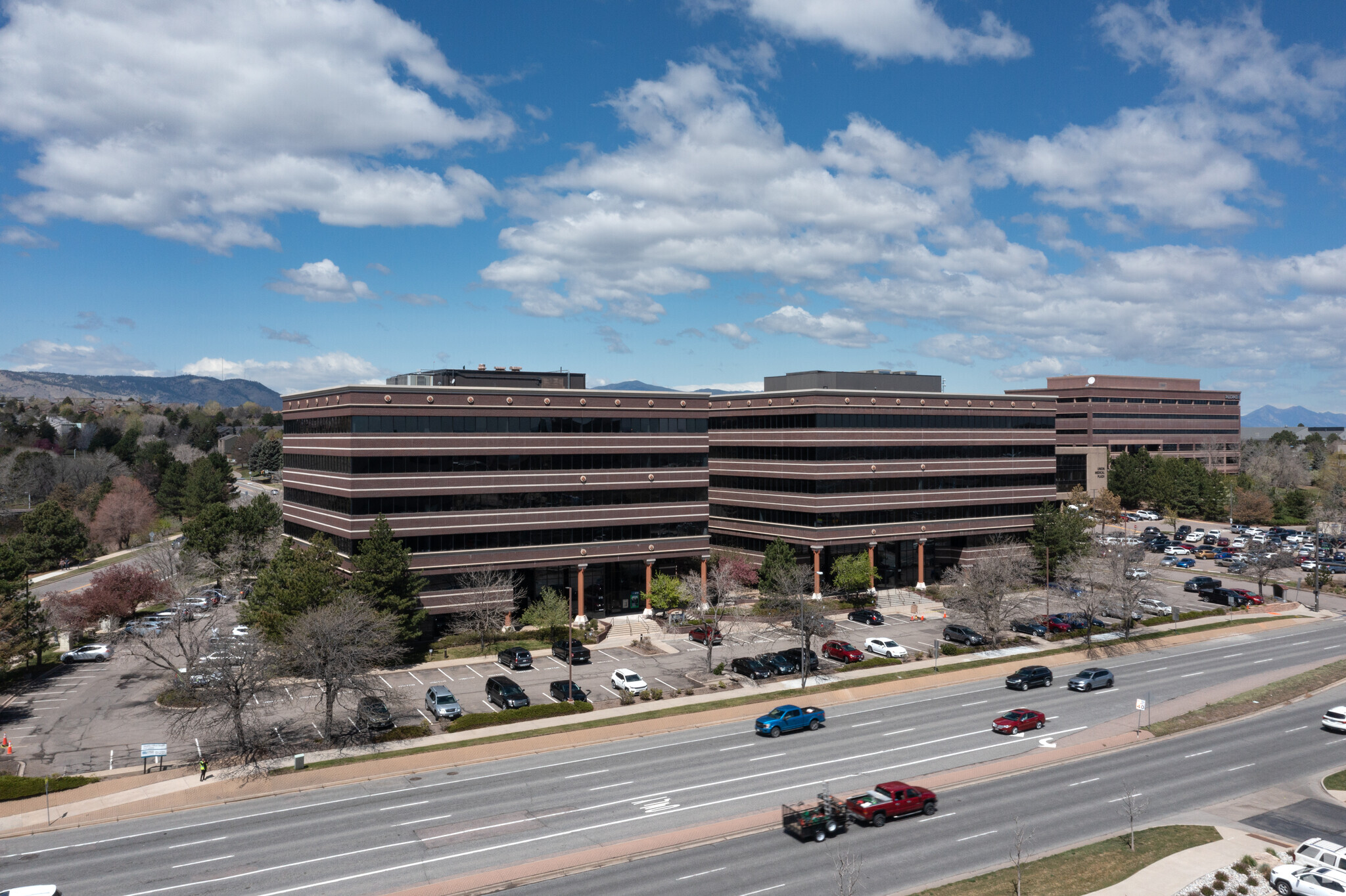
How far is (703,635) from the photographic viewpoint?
72938 mm

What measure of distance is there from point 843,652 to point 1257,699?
28.3m

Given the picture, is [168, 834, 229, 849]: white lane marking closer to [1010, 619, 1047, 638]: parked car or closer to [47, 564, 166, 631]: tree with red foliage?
[47, 564, 166, 631]: tree with red foliage

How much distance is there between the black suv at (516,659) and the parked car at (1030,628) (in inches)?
1719

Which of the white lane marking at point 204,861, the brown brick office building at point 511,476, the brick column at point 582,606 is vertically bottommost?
the white lane marking at point 204,861

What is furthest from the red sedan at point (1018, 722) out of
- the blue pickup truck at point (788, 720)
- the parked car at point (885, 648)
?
the parked car at point (885, 648)

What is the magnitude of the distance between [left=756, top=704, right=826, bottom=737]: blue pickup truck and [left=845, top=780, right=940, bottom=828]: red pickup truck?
1098cm

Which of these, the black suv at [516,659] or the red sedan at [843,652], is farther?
the red sedan at [843,652]

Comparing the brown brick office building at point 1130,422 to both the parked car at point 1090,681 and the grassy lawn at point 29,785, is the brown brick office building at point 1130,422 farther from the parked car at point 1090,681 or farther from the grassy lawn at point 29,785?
the grassy lawn at point 29,785

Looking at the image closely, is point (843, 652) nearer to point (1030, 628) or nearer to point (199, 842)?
point (1030, 628)

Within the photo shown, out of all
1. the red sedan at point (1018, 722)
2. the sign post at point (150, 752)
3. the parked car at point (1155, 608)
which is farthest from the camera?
the parked car at point (1155, 608)

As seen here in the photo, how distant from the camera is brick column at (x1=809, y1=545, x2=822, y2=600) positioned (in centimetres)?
8612

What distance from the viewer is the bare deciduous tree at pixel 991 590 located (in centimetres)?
7050

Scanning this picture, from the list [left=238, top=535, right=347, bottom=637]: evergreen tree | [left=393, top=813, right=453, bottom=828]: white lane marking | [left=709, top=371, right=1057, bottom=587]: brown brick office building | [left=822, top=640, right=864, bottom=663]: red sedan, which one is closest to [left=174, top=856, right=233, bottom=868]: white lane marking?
[left=393, top=813, right=453, bottom=828]: white lane marking

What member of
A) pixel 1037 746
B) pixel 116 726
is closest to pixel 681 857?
pixel 1037 746
